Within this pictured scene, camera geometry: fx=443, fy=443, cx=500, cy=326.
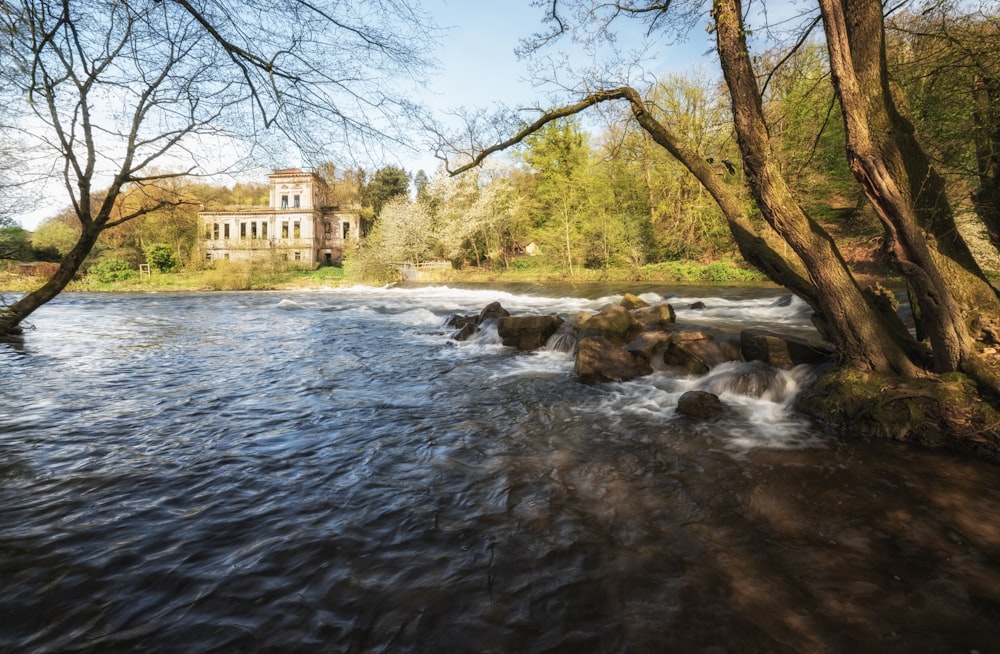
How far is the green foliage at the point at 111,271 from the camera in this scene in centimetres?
3822

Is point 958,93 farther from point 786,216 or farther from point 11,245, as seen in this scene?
point 11,245

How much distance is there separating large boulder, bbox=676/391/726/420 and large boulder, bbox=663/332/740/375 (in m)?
1.87

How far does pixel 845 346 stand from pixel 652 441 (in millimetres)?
2941

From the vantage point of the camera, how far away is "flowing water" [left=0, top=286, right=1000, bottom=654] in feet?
8.36

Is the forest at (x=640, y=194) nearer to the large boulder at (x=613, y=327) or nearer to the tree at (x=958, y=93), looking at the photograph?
the tree at (x=958, y=93)

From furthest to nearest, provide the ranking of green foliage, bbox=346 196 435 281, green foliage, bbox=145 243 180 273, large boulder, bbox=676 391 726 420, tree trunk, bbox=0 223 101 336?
green foliage, bbox=145 243 180 273, green foliage, bbox=346 196 435 281, tree trunk, bbox=0 223 101 336, large boulder, bbox=676 391 726 420

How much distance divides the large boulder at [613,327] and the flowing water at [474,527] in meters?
2.93

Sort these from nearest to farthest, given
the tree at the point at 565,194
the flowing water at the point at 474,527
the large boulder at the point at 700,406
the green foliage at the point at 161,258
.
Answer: the flowing water at the point at 474,527, the large boulder at the point at 700,406, the tree at the point at 565,194, the green foliage at the point at 161,258

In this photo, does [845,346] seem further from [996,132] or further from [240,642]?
[240,642]

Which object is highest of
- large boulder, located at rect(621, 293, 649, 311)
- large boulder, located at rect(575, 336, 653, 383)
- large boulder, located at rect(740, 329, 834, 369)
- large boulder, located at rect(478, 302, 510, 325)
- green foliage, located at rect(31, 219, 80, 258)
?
green foliage, located at rect(31, 219, 80, 258)

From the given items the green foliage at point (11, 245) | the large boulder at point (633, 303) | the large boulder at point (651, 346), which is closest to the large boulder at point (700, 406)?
the large boulder at point (651, 346)

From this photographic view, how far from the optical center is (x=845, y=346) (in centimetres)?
584

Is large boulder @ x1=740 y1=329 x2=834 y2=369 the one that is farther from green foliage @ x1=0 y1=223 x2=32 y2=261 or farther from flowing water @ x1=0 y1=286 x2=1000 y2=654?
green foliage @ x1=0 y1=223 x2=32 y2=261

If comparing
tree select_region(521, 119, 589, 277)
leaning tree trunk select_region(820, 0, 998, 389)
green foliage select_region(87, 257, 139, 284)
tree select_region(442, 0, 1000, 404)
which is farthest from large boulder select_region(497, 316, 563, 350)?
green foliage select_region(87, 257, 139, 284)
